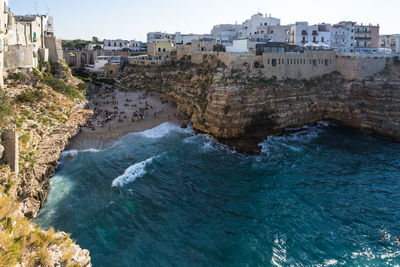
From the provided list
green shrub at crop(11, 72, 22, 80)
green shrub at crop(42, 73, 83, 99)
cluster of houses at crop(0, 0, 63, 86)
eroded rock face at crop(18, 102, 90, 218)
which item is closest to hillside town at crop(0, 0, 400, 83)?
cluster of houses at crop(0, 0, 63, 86)

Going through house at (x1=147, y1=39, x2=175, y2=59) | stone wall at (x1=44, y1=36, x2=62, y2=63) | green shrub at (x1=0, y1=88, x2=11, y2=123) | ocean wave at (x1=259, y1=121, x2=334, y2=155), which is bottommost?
ocean wave at (x1=259, y1=121, x2=334, y2=155)

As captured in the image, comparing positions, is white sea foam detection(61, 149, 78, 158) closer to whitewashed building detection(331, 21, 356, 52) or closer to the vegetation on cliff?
the vegetation on cliff

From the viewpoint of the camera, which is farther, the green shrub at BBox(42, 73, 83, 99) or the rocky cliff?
the green shrub at BBox(42, 73, 83, 99)

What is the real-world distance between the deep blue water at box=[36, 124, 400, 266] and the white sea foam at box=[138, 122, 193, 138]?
237 centimetres

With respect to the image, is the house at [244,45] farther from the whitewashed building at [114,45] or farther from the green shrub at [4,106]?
the whitewashed building at [114,45]

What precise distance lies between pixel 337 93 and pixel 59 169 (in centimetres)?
3740

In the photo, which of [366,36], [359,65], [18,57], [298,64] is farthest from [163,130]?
[366,36]

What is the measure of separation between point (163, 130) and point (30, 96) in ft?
51.5

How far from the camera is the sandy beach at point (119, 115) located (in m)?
35.1

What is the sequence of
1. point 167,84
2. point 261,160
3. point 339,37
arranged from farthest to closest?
point 339,37
point 167,84
point 261,160

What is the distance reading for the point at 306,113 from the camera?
40.7 meters

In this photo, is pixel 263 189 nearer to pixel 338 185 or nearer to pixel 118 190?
pixel 338 185

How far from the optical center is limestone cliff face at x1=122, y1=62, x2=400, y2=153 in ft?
113

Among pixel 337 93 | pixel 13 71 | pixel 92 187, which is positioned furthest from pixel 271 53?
pixel 13 71
